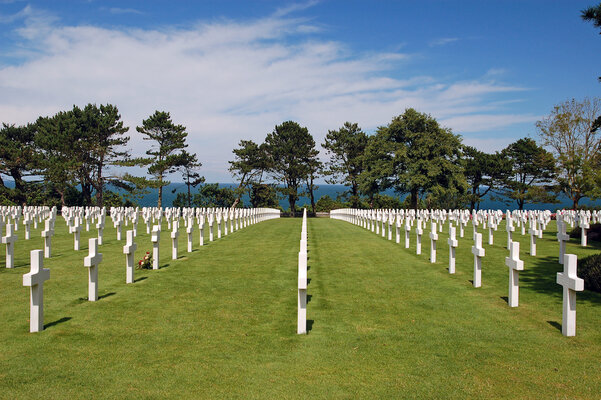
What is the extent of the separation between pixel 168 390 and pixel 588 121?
4913cm

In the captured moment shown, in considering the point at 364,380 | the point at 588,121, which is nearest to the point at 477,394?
the point at 364,380

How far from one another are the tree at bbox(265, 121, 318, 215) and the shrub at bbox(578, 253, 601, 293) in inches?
2560

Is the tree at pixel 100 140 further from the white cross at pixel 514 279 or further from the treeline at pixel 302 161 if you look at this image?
the white cross at pixel 514 279

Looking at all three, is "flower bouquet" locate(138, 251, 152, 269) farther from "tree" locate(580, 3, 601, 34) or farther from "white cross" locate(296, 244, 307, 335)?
"tree" locate(580, 3, 601, 34)

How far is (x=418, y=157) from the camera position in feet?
186

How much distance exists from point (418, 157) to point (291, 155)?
25.4m

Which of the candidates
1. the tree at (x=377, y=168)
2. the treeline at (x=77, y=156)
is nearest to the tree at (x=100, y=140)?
the treeline at (x=77, y=156)

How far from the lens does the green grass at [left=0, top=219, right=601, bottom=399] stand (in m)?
4.72

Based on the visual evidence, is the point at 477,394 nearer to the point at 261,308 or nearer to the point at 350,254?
the point at 261,308

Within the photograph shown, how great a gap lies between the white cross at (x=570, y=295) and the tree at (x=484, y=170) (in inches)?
2445

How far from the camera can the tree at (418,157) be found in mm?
54906

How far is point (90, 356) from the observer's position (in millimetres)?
5539

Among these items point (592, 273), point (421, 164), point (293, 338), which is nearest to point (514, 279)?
point (592, 273)

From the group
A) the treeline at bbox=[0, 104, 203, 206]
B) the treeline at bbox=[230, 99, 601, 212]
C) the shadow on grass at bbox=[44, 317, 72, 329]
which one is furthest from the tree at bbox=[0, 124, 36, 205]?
the shadow on grass at bbox=[44, 317, 72, 329]
